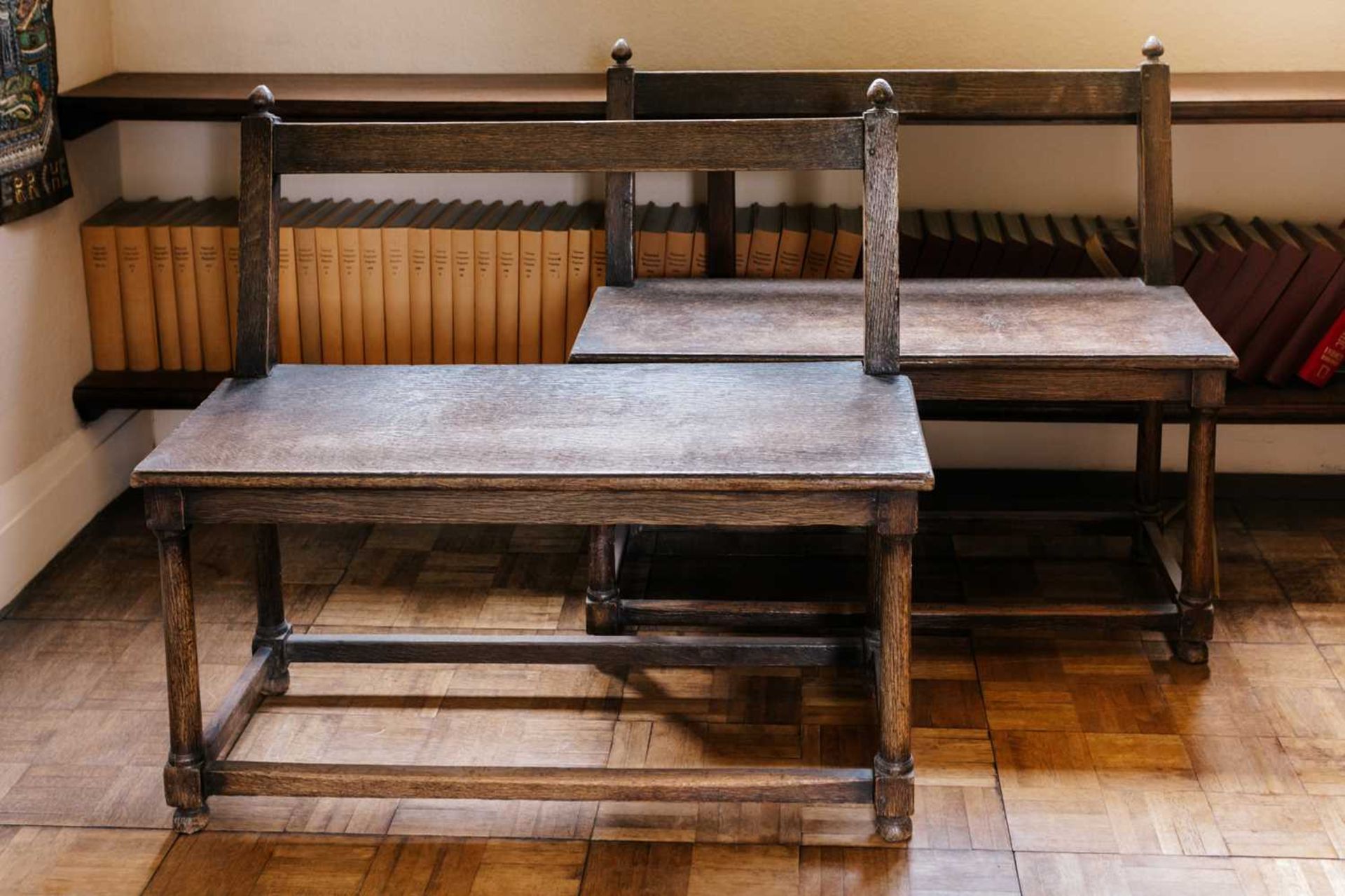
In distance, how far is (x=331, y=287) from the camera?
3.14 meters

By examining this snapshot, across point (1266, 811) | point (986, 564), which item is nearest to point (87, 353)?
point (986, 564)

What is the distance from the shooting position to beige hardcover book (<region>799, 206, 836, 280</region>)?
308 cm

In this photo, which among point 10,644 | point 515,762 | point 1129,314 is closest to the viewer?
point 515,762

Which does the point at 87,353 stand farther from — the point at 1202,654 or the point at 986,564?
the point at 1202,654

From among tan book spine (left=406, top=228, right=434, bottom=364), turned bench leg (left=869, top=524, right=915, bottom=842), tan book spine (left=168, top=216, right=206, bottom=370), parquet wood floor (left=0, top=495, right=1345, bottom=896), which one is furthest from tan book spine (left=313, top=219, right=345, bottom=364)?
turned bench leg (left=869, top=524, right=915, bottom=842)

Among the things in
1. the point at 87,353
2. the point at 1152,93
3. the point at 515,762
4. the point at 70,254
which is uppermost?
the point at 1152,93

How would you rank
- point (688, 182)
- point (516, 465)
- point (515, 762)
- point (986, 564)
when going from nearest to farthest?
point (516, 465), point (515, 762), point (986, 564), point (688, 182)

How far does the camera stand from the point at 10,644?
2807 mm

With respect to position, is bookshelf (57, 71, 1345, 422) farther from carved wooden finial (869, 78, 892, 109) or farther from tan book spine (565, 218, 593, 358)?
carved wooden finial (869, 78, 892, 109)

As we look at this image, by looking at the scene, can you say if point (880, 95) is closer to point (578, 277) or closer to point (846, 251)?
point (846, 251)

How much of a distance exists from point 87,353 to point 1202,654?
2.16 metres

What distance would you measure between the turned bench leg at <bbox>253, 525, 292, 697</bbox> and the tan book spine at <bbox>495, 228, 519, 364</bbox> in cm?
70

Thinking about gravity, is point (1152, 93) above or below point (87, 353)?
above

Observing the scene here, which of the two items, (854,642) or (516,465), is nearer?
(516,465)
